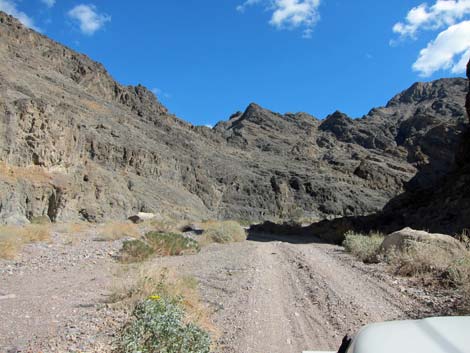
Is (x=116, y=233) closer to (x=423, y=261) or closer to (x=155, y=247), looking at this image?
(x=155, y=247)

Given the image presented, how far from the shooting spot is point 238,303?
22.8 ft

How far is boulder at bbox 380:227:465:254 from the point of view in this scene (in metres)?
10.5

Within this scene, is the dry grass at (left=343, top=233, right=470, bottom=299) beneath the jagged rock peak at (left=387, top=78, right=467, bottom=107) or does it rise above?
beneath

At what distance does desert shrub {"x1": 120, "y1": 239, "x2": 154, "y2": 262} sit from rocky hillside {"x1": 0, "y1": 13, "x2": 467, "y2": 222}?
14.9m

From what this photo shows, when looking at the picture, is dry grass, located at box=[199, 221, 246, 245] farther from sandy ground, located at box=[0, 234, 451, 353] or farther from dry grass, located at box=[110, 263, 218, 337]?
dry grass, located at box=[110, 263, 218, 337]

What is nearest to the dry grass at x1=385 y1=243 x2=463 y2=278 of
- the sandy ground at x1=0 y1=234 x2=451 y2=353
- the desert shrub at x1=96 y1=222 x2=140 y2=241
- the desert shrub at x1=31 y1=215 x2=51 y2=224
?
the sandy ground at x1=0 y1=234 x2=451 y2=353

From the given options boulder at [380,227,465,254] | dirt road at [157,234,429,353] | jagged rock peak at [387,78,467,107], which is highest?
jagged rock peak at [387,78,467,107]

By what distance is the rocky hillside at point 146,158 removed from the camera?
29.6m

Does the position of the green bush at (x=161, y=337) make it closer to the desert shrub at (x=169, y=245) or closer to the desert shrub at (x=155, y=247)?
the desert shrub at (x=155, y=247)

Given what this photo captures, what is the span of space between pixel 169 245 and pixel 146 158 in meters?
39.2

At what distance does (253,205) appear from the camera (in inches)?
2736

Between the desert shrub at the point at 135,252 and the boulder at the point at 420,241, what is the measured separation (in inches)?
290

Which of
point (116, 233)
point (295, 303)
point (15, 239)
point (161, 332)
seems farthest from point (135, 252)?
point (161, 332)

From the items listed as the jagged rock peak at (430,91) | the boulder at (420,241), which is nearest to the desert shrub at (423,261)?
the boulder at (420,241)
